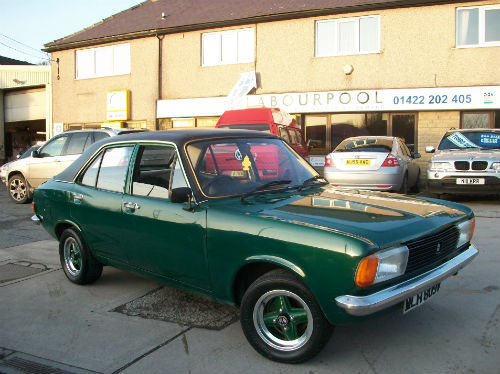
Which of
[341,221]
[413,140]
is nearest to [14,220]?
[341,221]

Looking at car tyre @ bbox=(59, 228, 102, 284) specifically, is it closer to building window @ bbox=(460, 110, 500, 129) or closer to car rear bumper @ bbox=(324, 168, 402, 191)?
car rear bumper @ bbox=(324, 168, 402, 191)

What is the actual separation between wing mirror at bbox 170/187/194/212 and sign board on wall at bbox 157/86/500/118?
1265 cm

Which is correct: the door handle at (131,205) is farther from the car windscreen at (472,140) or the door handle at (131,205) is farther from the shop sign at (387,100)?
the shop sign at (387,100)

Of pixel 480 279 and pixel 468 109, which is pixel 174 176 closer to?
pixel 480 279

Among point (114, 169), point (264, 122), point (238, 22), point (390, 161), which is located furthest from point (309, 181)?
point (238, 22)

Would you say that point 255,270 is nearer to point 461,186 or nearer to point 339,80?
point 461,186

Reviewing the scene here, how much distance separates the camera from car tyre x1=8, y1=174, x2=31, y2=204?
11148 mm

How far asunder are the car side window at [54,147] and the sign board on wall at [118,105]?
9.19 m

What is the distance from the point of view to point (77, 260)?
4.79 meters

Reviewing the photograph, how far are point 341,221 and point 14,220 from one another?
7793mm

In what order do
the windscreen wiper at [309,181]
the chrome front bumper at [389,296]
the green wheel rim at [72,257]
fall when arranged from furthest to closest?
1. the green wheel rim at [72,257]
2. the windscreen wiper at [309,181]
3. the chrome front bumper at [389,296]

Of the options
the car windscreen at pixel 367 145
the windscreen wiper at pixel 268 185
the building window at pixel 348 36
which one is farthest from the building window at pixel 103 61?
the windscreen wiper at pixel 268 185

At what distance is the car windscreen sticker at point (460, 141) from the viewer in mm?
10266

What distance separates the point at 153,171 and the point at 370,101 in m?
12.5
